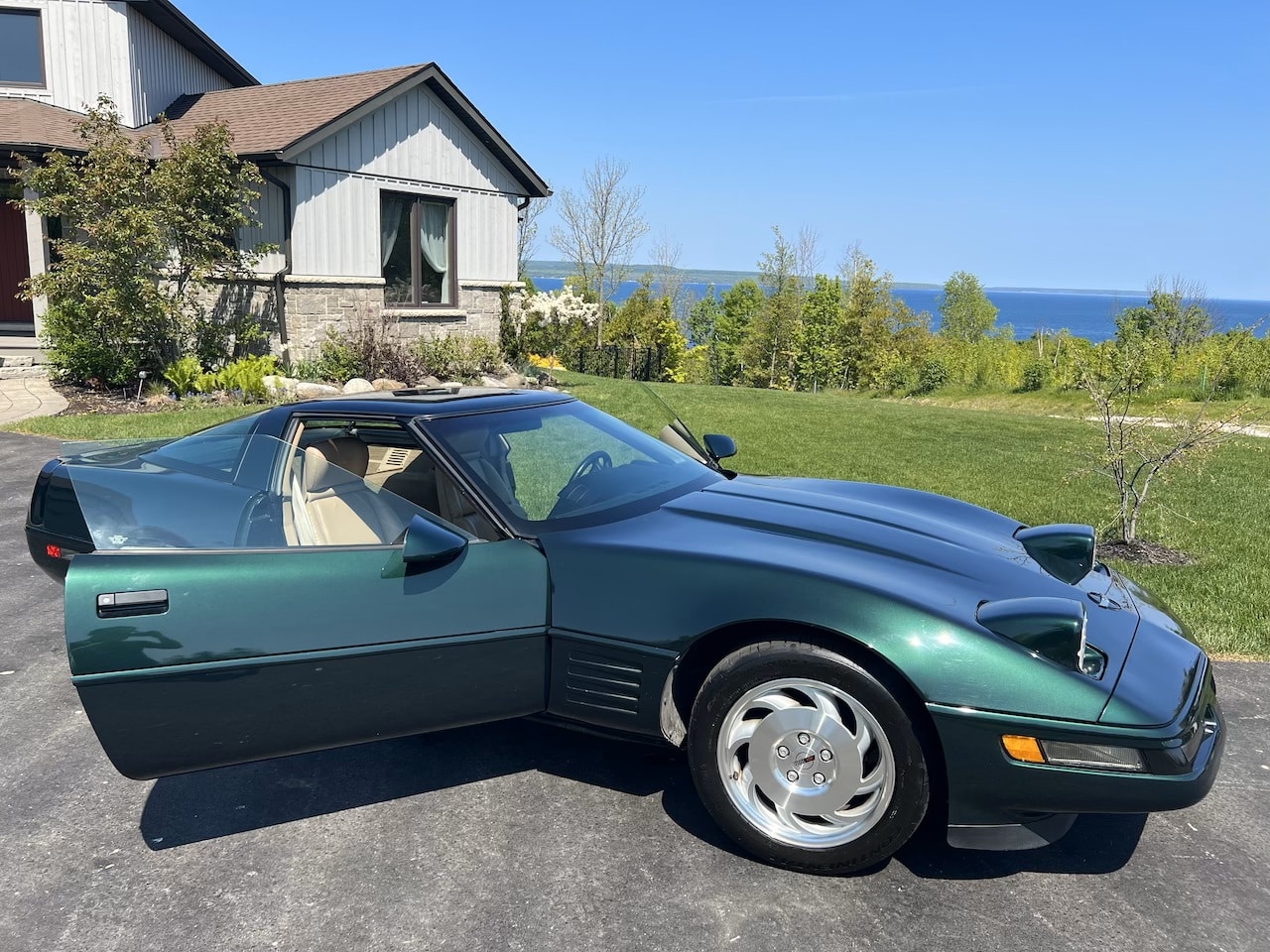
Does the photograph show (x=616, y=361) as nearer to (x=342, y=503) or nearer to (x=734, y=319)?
(x=342, y=503)

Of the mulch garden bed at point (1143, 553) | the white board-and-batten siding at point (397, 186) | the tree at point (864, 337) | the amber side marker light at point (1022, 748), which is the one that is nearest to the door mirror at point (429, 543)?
the amber side marker light at point (1022, 748)

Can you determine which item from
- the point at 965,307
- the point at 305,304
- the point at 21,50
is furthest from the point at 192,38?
the point at 965,307

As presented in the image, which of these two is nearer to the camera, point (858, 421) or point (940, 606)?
point (940, 606)

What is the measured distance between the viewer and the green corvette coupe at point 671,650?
8.50 feet

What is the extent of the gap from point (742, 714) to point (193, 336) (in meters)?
14.3

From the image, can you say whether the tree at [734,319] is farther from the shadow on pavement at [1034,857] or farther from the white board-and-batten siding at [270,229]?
the shadow on pavement at [1034,857]

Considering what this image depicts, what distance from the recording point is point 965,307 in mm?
92438

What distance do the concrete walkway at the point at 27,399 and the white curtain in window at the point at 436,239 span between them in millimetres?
6600

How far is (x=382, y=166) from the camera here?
1627 centimetres

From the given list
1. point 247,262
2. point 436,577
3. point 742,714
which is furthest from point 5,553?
point 247,262

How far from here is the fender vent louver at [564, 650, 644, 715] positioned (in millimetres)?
2955

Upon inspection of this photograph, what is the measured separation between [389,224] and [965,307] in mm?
85182

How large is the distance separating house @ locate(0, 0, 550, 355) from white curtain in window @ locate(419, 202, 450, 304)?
1.4 inches

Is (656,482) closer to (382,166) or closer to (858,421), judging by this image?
(858,421)
